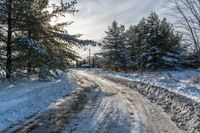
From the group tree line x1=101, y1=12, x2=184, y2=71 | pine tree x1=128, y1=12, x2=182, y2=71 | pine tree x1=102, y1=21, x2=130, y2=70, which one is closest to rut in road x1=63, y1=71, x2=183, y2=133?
tree line x1=101, y1=12, x2=184, y2=71

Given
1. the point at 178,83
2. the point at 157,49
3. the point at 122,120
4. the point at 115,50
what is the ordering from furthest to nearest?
the point at 115,50, the point at 157,49, the point at 178,83, the point at 122,120

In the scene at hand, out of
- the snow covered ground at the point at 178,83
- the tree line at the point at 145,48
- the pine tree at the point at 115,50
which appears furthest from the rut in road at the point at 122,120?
the pine tree at the point at 115,50

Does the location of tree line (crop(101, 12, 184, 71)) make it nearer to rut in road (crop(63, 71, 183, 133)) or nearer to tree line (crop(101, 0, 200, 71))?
tree line (crop(101, 0, 200, 71))

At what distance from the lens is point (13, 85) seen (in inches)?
807

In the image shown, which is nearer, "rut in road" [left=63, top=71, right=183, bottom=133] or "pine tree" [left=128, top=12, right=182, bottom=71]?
"rut in road" [left=63, top=71, right=183, bottom=133]

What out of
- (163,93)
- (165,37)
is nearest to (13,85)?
(163,93)

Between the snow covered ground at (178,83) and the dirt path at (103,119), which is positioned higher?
the snow covered ground at (178,83)

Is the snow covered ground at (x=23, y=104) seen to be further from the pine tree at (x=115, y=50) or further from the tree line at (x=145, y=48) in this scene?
the pine tree at (x=115, y=50)

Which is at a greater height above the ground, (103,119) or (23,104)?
(23,104)

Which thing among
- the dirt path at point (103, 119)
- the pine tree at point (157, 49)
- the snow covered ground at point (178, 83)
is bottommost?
the dirt path at point (103, 119)

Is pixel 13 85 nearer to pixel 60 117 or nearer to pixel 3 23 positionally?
pixel 3 23

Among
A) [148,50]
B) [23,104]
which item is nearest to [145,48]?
[148,50]

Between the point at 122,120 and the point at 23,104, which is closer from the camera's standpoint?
the point at 122,120

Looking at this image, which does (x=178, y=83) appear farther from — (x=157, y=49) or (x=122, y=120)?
(x=157, y=49)
